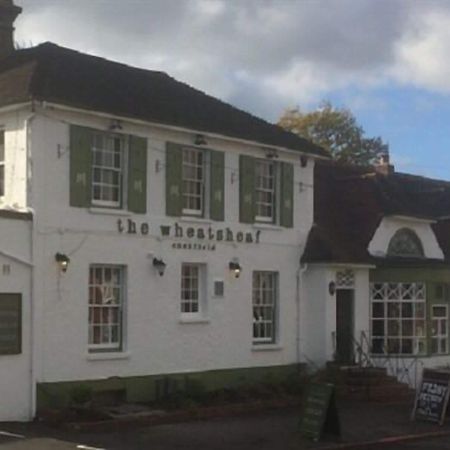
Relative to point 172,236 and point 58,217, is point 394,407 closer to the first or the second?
point 172,236

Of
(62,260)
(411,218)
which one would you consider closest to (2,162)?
(62,260)

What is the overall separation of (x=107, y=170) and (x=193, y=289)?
3.69 m

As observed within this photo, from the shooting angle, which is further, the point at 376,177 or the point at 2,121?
the point at 376,177

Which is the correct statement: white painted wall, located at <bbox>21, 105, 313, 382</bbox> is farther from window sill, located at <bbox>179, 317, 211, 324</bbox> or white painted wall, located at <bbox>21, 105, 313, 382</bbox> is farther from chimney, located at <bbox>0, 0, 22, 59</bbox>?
chimney, located at <bbox>0, 0, 22, 59</bbox>

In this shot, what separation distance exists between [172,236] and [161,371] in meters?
2.91

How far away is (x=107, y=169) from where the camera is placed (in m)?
21.8

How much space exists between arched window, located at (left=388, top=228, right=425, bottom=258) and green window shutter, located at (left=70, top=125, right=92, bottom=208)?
11.0 m

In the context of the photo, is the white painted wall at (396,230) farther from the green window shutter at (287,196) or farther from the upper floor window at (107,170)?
the upper floor window at (107,170)

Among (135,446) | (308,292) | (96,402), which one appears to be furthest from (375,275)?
(135,446)

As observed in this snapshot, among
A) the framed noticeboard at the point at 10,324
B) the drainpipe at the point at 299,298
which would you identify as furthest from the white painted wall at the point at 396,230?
the framed noticeboard at the point at 10,324

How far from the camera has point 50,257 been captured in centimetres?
2019

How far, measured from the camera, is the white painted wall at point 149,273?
20188mm

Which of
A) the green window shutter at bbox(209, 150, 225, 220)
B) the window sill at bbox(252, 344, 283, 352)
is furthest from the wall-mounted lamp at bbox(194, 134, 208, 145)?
the window sill at bbox(252, 344, 283, 352)

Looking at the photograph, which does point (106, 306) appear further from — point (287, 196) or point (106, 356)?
point (287, 196)
